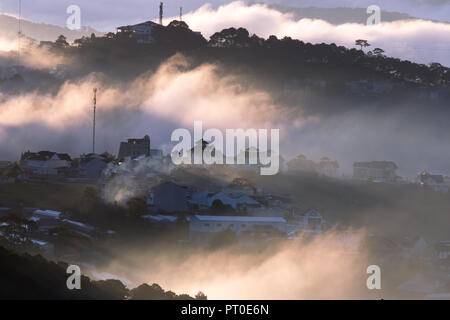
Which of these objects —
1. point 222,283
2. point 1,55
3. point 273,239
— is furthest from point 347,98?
point 222,283

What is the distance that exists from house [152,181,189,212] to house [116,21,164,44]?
67837 mm

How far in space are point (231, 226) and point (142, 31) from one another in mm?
76094

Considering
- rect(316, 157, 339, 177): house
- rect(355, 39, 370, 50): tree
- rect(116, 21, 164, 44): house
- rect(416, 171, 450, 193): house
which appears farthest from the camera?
rect(355, 39, 370, 50): tree

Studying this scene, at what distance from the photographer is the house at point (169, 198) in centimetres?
5222

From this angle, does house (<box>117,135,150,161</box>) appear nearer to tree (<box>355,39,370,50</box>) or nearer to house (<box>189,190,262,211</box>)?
house (<box>189,190,262,211</box>)

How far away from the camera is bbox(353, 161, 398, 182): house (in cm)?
7850

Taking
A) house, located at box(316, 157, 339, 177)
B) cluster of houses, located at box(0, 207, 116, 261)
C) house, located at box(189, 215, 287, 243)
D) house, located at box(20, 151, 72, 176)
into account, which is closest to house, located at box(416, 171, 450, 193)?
house, located at box(316, 157, 339, 177)

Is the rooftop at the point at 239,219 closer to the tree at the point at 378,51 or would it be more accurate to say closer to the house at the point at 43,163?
the house at the point at 43,163

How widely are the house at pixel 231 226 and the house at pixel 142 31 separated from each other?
73.0m

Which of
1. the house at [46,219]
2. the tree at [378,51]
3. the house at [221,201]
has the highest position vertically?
the tree at [378,51]

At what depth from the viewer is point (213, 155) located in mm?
70750

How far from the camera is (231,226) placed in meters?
47.5

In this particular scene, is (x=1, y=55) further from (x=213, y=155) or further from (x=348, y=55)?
(x=213, y=155)

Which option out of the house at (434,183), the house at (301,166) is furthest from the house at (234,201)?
the house at (434,183)
